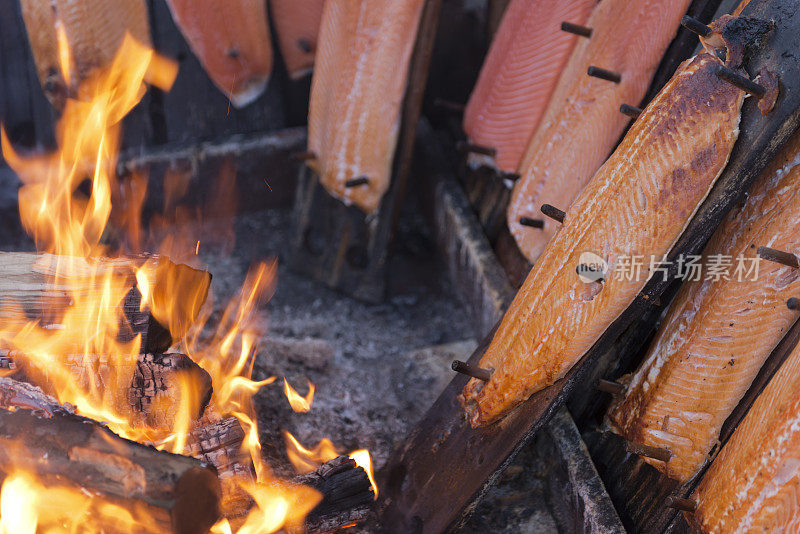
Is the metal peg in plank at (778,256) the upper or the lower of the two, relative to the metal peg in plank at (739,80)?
lower

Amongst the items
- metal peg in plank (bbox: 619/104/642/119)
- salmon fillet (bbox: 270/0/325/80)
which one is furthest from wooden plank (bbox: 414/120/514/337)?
metal peg in plank (bbox: 619/104/642/119)

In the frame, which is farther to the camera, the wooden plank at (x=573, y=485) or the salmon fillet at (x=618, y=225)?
the wooden plank at (x=573, y=485)

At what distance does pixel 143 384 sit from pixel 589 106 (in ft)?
6.52

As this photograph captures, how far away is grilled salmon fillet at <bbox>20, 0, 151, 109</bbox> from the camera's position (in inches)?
130

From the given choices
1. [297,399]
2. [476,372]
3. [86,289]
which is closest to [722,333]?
[476,372]

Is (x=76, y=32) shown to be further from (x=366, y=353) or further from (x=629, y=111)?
(x=629, y=111)

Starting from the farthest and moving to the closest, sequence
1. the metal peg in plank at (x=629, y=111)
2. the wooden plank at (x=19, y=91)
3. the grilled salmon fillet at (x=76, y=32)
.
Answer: the wooden plank at (x=19, y=91) < the grilled salmon fillet at (x=76, y=32) < the metal peg in plank at (x=629, y=111)

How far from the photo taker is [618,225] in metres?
2.00

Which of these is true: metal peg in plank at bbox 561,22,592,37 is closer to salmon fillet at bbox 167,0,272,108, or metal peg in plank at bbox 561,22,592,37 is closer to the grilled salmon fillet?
salmon fillet at bbox 167,0,272,108

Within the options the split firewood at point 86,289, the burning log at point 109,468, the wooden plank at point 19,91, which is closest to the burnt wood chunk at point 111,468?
the burning log at point 109,468

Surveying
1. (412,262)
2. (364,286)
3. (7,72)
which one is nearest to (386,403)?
(364,286)

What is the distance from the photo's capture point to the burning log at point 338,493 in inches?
83.5

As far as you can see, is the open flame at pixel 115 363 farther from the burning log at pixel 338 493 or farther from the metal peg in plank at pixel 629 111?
the metal peg in plank at pixel 629 111

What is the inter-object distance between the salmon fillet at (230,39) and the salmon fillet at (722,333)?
2696 millimetres
